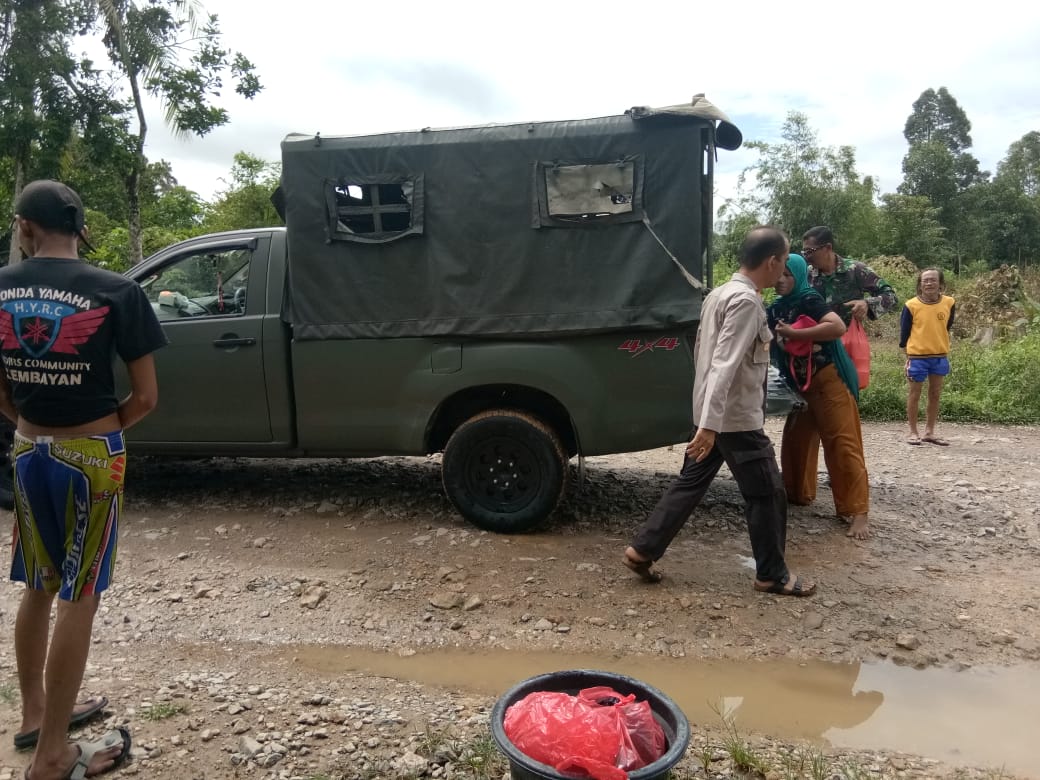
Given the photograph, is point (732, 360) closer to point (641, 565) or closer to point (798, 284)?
point (641, 565)

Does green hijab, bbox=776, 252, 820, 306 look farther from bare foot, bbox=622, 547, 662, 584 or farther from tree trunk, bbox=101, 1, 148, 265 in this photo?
tree trunk, bbox=101, 1, 148, 265

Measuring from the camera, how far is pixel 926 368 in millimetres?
7527

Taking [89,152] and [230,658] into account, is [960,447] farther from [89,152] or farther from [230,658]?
[89,152]

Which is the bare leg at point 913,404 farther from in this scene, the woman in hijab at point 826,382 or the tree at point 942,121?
the tree at point 942,121

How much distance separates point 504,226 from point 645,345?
107 cm

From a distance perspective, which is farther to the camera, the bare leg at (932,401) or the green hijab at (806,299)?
the bare leg at (932,401)

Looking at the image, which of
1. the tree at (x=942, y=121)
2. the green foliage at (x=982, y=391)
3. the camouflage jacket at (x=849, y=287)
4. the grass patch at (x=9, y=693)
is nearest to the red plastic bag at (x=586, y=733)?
the grass patch at (x=9, y=693)

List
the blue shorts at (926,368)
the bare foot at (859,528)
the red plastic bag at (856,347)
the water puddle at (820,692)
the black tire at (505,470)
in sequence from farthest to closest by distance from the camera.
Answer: the blue shorts at (926,368), the red plastic bag at (856,347), the bare foot at (859,528), the black tire at (505,470), the water puddle at (820,692)

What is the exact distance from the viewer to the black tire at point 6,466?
509 cm

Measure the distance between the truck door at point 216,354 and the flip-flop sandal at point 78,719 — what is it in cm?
222

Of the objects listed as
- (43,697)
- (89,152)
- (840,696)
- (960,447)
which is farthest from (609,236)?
(89,152)

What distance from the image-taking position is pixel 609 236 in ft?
14.2

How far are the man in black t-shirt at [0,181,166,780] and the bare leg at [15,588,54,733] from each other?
115 mm

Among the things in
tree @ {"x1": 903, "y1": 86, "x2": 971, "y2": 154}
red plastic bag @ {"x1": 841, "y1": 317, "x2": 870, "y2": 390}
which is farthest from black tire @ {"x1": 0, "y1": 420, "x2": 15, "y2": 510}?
tree @ {"x1": 903, "y1": 86, "x2": 971, "y2": 154}
